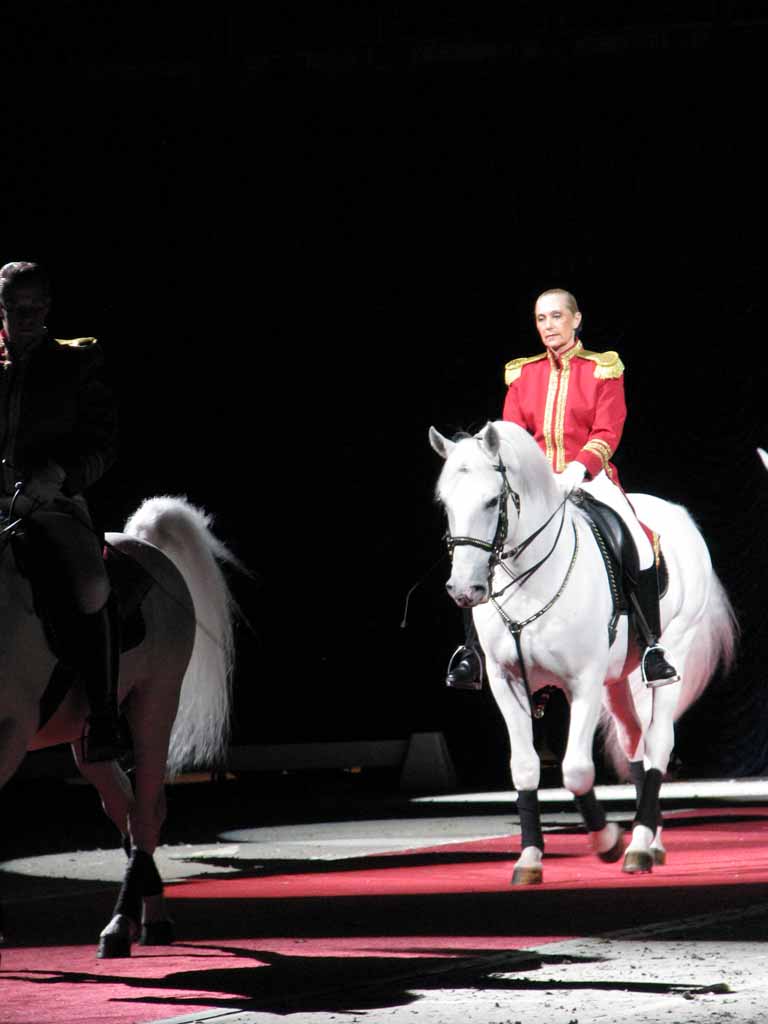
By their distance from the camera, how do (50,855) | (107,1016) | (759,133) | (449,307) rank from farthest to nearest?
(449,307), (759,133), (50,855), (107,1016)

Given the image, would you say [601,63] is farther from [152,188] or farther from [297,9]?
[152,188]

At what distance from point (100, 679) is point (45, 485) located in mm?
473

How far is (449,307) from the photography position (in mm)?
11953

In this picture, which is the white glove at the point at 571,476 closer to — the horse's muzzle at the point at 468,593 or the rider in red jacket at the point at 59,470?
the horse's muzzle at the point at 468,593

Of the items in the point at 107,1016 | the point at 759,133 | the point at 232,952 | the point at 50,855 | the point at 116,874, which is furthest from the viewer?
the point at 759,133

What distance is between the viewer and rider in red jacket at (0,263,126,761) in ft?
13.5

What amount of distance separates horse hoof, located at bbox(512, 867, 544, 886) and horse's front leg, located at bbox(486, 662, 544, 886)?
0.08 ft

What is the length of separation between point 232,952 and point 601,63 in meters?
8.54

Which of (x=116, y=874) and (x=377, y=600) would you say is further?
(x=377, y=600)

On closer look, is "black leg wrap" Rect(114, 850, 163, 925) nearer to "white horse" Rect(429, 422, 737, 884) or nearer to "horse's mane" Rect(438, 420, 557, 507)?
"white horse" Rect(429, 422, 737, 884)

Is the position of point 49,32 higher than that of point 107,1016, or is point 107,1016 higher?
point 49,32

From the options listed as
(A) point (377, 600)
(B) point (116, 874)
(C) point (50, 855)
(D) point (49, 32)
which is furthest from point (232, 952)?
(D) point (49, 32)

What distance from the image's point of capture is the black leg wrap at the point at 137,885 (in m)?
4.44

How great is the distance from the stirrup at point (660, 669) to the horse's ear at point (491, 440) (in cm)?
104
